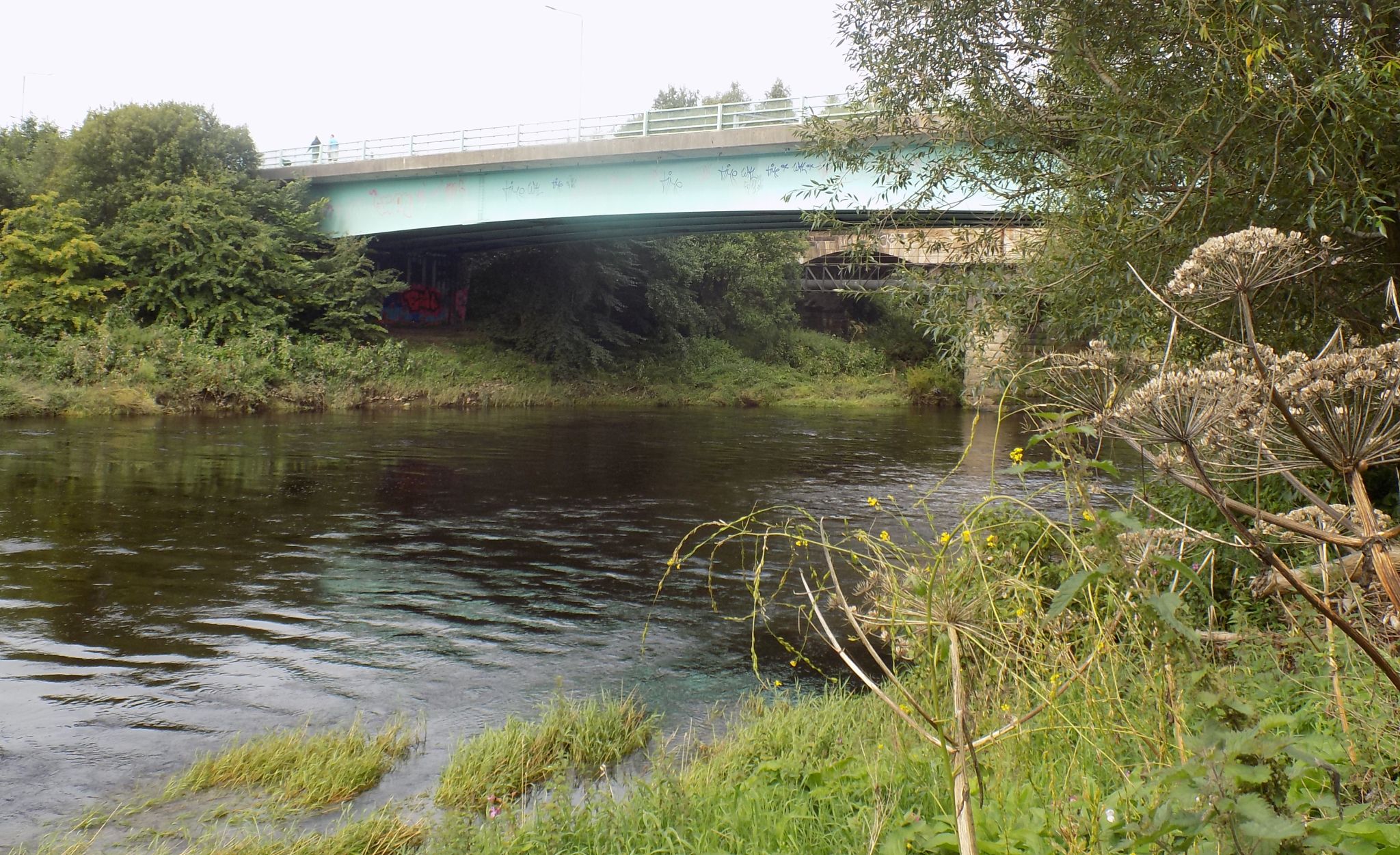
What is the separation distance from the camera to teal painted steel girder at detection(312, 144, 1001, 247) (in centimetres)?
2447

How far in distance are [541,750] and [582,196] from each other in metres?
23.8

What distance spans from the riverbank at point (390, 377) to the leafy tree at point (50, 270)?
1281 millimetres

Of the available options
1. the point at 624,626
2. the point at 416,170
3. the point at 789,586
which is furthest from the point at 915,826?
the point at 416,170

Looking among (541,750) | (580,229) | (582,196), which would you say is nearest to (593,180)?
(582,196)

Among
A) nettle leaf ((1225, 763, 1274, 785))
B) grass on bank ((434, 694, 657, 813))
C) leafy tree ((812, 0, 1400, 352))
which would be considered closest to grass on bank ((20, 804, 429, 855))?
grass on bank ((434, 694, 657, 813))

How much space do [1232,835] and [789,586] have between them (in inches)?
290

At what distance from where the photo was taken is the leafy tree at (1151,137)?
19.2 feet

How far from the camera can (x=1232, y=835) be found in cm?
213

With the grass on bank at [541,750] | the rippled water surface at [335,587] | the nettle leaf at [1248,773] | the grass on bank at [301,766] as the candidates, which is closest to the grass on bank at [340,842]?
the grass on bank at [541,750]

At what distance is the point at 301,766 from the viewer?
4.99m

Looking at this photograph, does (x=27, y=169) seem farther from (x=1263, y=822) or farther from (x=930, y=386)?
(x=1263, y=822)

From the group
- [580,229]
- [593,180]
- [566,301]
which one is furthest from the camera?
[566,301]

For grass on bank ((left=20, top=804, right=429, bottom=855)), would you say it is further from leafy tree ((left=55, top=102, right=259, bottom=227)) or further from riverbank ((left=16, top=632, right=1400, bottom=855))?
leafy tree ((left=55, top=102, right=259, bottom=227))

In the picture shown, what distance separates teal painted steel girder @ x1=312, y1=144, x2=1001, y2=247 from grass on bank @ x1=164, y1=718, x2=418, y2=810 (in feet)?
57.8
